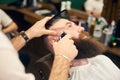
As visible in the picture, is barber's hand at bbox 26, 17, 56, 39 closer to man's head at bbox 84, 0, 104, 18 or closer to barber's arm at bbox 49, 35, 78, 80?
barber's arm at bbox 49, 35, 78, 80

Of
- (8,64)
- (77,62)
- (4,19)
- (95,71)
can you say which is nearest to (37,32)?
(77,62)

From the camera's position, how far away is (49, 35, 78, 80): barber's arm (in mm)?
1108

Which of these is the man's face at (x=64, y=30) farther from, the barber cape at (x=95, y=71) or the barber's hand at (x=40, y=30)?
the barber cape at (x=95, y=71)

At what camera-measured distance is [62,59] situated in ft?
3.70

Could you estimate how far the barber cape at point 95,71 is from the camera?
55.7 inches

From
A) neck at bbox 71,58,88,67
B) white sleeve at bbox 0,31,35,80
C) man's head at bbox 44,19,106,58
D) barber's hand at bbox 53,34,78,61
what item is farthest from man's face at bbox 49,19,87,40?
white sleeve at bbox 0,31,35,80

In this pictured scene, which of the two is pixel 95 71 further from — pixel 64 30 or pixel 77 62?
pixel 64 30

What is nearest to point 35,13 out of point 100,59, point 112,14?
point 112,14

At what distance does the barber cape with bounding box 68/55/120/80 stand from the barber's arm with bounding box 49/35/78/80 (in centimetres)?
29

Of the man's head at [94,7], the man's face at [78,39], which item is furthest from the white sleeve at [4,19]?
the man's face at [78,39]

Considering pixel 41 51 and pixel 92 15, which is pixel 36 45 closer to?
pixel 41 51

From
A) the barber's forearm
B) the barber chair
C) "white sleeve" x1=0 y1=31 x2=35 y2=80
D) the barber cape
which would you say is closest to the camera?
"white sleeve" x1=0 y1=31 x2=35 y2=80

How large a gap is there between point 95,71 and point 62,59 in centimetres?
38

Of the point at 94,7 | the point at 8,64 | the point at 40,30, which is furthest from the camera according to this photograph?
the point at 94,7
